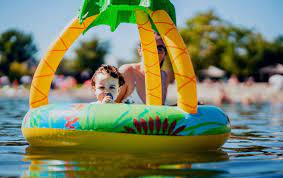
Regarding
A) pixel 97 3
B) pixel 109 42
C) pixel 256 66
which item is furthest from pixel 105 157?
pixel 109 42

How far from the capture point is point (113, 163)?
3965 mm

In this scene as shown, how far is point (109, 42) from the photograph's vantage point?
5122cm

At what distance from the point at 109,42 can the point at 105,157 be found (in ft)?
156

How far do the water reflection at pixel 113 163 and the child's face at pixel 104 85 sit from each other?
2.38 feet

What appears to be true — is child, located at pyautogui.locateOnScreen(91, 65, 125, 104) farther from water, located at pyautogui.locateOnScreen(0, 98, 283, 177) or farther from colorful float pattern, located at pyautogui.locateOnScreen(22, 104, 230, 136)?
water, located at pyautogui.locateOnScreen(0, 98, 283, 177)

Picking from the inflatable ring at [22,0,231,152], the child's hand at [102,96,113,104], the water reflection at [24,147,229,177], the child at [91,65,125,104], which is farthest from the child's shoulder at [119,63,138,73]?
the water reflection at [24,147,229,177]

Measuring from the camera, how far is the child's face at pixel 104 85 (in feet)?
16.3

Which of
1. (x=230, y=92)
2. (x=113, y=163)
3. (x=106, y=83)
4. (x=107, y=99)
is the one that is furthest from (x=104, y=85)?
(x=230, y=92)

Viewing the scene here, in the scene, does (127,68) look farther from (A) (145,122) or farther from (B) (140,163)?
(B) (140,163)

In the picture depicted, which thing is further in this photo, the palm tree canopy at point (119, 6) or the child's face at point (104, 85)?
the child's face at point (104, 85)

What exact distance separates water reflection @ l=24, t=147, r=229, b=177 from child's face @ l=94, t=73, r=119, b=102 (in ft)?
2.38

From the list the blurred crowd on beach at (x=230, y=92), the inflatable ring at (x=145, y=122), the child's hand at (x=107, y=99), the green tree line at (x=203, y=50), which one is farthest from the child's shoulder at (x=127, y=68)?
the green tree line at (x=203, y=50)

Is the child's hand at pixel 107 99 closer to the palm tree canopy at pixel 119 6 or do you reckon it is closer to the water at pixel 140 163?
the water at pixel 140 163

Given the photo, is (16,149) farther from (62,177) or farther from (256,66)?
(256,66)
